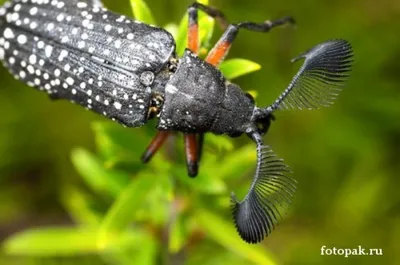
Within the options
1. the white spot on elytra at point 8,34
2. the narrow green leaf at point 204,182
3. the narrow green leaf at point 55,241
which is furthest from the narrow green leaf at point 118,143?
the white spot on elytra at point 8,34

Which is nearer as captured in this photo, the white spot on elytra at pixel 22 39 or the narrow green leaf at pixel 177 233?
the narrow green leaf at pixel 177 233

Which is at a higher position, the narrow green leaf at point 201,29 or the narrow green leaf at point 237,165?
the narrow green leaf at point 201,29

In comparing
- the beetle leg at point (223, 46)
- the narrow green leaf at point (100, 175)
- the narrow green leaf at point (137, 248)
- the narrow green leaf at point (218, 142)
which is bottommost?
the narrow green leaf at point (137, 248)

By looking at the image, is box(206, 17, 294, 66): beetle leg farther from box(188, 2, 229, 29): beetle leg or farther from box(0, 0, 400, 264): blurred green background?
box(0, 0, 400, 264): blurred green background

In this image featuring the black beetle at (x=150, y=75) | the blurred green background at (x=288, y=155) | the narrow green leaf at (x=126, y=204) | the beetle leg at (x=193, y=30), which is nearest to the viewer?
the narrow green leaf at (x=126, y=204)

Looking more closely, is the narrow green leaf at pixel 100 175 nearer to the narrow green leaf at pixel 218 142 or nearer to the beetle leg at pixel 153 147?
the beetle leg at pixel 153 147

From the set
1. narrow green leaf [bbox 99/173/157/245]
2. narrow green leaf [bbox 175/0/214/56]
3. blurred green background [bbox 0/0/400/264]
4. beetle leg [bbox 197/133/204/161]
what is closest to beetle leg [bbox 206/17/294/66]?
narrow green leaf [bbox 175/0/214/56]

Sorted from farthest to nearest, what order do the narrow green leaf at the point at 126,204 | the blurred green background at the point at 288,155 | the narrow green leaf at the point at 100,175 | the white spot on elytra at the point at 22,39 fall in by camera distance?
the blurred green background at the point at 288,155 → the white spot on elytra at the point at 22,39 → the narrow green leaf at the point at 100,175 → the narrow green leaf at the point at 126,204
